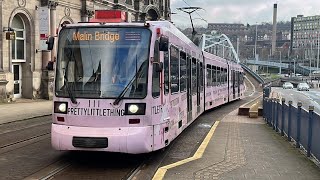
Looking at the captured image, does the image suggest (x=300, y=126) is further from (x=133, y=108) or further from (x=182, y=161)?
(x=133, y=108)

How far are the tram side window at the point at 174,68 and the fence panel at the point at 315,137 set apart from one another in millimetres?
3151

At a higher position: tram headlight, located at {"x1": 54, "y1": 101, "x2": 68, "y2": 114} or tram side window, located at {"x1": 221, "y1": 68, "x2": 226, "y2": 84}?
tram side window, located at {"x1": 221, "y1": 68, "x2": 226, "y2": 84}

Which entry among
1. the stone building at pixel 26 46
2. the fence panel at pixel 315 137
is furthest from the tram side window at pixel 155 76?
the stone building at pixel 26 46

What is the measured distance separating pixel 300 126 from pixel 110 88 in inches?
197

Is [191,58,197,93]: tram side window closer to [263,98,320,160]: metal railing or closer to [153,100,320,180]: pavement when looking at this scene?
[153,100,320,180]: pavement

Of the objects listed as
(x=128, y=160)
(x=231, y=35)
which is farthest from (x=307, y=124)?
(x=231, y=35)

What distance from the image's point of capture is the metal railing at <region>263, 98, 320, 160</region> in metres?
9.04

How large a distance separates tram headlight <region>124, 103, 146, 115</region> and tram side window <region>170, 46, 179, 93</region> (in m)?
1.90

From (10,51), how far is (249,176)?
75.5ft

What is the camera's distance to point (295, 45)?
175125mm

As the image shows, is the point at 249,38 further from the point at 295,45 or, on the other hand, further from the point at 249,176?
the point at 249,176

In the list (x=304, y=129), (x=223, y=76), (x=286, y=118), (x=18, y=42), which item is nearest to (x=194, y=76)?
(x=286, y=118)

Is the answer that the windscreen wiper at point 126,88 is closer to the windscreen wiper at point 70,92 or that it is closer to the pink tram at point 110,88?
the pink tram at point 110,88

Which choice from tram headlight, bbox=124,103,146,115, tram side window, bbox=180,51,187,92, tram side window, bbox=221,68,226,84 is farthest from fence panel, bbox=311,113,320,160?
tram side window, bbox=221,68,226,84
